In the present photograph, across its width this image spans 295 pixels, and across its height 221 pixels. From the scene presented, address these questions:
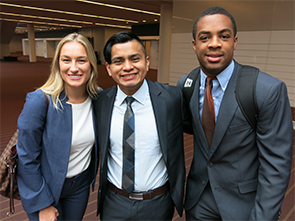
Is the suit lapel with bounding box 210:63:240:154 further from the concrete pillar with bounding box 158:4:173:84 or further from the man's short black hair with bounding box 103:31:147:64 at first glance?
the concrete pillar with bounding box 158:4:173:84

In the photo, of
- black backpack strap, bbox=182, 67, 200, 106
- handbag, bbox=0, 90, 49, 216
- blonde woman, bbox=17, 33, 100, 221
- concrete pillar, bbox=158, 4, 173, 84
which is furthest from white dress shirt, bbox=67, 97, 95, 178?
concrete pillar, bbox=158, 4, 173, 84

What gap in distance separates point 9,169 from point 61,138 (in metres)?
0.41

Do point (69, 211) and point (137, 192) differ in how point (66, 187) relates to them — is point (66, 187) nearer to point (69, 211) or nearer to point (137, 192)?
point (69, 211)

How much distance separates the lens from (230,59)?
1.36m

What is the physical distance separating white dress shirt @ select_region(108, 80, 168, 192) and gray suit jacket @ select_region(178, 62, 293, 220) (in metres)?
0.28

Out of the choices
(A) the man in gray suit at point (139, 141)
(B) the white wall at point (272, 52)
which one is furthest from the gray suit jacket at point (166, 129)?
(B) the white wall at point (272, 52)

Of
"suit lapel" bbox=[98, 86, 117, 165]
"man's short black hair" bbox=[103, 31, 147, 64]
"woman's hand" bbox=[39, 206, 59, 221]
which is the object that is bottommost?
"woman's hand" bbox=[39, 206, 59, 221]

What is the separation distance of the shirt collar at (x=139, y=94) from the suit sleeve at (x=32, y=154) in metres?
0.52

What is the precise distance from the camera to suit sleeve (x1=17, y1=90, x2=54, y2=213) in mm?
1477

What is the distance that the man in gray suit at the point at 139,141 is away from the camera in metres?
1.56

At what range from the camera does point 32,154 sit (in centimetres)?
151

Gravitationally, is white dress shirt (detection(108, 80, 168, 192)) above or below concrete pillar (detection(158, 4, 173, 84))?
below

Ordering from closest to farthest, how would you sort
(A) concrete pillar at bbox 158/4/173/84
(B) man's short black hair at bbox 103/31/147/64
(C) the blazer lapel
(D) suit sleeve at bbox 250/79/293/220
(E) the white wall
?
(D) suit sleeve at bbox 250/79/293/220 < (C) the blazer lapel < (B) man's short black hair at bbox 103/31/147/64 < (E) the white wall < (A) concrete pillar at bbox 158/4/173/84

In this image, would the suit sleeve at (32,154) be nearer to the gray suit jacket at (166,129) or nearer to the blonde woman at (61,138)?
the blonde woman at (61,138)
